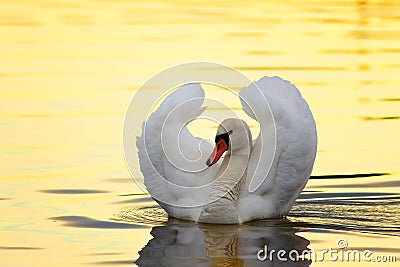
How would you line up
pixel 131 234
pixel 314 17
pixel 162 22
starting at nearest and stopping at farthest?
pixel 131 234
pixel 162 22
pixel 314 17

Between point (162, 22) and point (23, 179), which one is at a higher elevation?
point (162, 22)

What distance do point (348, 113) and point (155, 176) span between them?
238 inches

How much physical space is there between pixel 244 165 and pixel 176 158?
0.70m

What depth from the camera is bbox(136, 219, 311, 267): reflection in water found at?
1102 cm

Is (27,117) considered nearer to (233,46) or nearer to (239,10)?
(233,46)

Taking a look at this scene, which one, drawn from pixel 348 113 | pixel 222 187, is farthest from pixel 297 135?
pixel 348 113

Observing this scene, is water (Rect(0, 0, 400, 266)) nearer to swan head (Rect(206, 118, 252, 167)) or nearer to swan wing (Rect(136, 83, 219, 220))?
swan wing (Rect(136, 83, 219, 220))

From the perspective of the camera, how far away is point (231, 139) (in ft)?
40.8

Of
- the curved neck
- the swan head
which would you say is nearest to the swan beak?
the swan head

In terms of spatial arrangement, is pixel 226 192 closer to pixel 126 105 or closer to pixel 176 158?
pixel 176 158

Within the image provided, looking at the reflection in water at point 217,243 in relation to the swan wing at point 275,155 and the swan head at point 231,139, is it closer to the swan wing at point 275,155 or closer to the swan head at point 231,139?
the swan wing at point 275,155

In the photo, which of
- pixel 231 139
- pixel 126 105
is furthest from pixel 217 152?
pixel 126 105

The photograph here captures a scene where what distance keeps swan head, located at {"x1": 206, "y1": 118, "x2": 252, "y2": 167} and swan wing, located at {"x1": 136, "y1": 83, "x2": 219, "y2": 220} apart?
0.45 m

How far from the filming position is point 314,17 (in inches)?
1182
